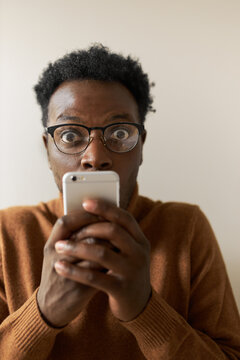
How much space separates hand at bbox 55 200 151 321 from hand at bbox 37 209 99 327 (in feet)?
0.05

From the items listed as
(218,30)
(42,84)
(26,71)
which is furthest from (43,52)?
(218,30)

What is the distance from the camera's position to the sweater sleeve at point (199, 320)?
63 centimetres

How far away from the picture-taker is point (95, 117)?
2.36 feet

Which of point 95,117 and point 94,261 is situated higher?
point 95,117

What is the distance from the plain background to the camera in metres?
1.06

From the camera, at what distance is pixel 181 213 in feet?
2.95

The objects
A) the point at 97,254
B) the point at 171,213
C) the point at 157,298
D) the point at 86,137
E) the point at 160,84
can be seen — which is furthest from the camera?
the point at 160,84

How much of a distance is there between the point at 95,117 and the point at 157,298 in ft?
1.37

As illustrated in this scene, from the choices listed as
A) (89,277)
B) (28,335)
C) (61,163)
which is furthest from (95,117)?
(28,335)

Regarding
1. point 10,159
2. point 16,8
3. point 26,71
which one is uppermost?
point 16,8

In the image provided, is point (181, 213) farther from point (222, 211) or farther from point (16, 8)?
point (16, 8)

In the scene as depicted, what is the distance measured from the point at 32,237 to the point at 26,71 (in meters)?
0.58

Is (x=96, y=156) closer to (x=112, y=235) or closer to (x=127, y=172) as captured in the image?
(x=127, y=172)

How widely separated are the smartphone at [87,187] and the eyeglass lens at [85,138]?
16 centimetres
